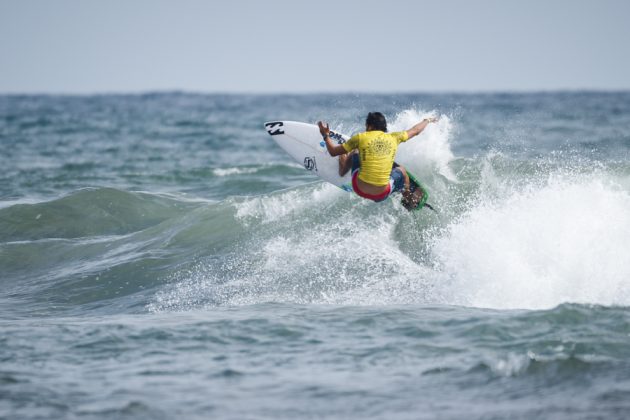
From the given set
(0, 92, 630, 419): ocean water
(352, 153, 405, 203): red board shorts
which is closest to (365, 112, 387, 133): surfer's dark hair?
(352, 153, 405, 203): red board shorts

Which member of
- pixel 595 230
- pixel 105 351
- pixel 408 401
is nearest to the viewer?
pixel 408 401

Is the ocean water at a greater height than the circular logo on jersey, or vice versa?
the circular logo on jersey

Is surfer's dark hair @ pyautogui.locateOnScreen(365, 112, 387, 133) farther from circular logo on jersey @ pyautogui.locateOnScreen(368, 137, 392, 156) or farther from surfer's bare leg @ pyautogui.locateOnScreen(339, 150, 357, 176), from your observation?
surfer's bare leg @ pyautogui.locateOnScreen(339, 150, 357, 176)

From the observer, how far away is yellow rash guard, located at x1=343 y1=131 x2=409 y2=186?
1004 cm

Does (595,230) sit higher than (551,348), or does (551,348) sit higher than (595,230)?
(595,230)

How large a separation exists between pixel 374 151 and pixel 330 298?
1.94 m

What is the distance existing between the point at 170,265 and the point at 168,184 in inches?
320

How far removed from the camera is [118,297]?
425 inches

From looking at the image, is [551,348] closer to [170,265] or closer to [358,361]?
[358,361]

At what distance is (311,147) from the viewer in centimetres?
1167

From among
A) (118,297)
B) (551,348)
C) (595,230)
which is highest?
(595,230)

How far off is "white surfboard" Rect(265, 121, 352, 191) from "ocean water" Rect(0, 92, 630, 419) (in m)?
0.99

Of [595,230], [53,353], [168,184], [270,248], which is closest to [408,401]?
[53,353]

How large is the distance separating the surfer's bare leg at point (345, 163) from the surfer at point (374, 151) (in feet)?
1.23
